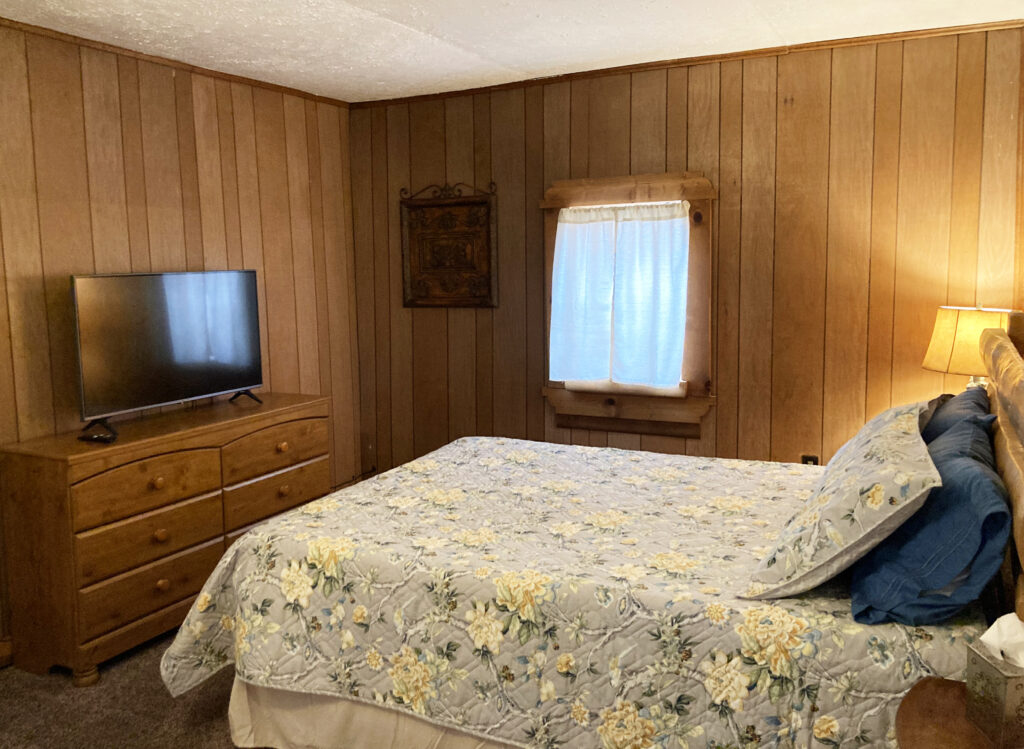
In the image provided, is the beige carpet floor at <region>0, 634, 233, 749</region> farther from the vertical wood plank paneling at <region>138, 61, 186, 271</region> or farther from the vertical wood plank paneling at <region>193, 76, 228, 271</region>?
the vertical wood plank paneling at <region>193, 76, 228, 271</region>

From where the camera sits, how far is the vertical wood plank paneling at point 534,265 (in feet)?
14.5

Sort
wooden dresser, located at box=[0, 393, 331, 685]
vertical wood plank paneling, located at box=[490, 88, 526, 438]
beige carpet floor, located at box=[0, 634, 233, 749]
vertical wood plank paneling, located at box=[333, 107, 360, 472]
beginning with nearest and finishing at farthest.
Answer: beige carpet floor, located at box=[0, 634, 233, 749], wooden dresser, located at box=[0, 393, 331, 685], vertical wood plank paneling, located at box=[490, 88, 526, 438], vertical wood plank paneling, located at box=[333, 107, 360, 472]

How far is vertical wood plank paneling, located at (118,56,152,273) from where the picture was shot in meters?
3.64

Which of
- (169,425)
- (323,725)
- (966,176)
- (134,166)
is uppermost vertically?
(134,166)

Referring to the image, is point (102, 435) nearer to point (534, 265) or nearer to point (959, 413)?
point (534, 265)

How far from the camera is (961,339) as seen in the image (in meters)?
3.31

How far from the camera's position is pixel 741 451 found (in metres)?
4.15

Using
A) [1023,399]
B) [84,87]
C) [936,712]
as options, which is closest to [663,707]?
[936,712]

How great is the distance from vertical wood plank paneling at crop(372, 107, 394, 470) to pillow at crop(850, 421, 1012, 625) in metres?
3.55

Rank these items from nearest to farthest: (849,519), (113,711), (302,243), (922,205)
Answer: (849,519) → (113,711) → (922,205) → (302,243)

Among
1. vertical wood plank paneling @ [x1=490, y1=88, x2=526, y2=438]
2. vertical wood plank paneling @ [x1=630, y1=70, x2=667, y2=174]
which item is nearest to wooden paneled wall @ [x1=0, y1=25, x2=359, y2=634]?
vertical wood plank paneling @ [x1=490, y1=88, x2=526, y2=438]

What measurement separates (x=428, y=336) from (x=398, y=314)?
0.80ft

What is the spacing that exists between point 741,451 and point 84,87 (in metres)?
3.39

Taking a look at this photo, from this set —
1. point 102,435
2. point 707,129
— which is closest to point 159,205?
point 102,435
